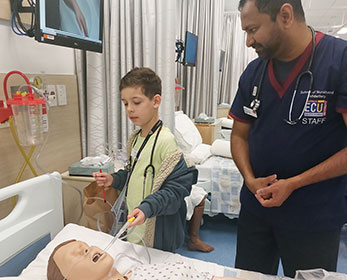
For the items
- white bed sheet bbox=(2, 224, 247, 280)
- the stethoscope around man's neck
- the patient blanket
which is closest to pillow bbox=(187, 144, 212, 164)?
the patient blanket

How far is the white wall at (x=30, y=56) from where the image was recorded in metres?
1.57

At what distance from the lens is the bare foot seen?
7.77 ft

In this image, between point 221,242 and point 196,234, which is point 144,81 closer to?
point 196,234

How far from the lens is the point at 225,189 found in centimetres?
258

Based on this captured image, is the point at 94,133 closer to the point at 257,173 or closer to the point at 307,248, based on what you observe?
the point at 257,173

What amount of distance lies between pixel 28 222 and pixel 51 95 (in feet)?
3.01

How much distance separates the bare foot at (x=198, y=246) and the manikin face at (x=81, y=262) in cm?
146

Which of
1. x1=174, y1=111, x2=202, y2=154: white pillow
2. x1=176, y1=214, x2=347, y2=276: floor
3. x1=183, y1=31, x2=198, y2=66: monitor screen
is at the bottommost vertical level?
x1=176, y1=214, x2=347, y2=276: floor

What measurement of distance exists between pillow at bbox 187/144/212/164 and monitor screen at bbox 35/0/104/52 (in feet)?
4.38

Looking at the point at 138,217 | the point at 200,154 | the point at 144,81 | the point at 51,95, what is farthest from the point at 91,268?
the point at 200,154

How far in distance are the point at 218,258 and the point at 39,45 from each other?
2042 millimetres

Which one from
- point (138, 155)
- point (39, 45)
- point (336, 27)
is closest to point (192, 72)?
point (39, 45)

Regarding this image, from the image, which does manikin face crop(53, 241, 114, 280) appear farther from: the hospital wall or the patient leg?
the patient leg

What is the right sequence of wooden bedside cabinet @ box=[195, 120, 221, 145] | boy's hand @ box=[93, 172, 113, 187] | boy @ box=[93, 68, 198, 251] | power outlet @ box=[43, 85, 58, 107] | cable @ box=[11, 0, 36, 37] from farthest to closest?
1. wooden bedside cabinet @ box=[195, 120, 221, 145]
2. power outlet @ box=[43, 85, 58, 107]
3. cable @ box=[11, 0, 36, 37]
4. boy's hand @ box=[93, 172, 113, 187]
5. boy @ box=[93, 68, 198, 251]
